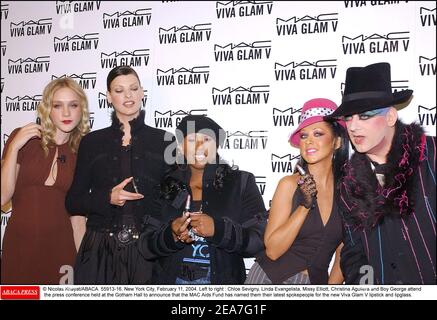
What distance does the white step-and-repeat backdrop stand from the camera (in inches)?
90.0

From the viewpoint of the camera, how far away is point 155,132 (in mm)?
2533

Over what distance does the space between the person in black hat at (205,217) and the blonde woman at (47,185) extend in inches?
19.5

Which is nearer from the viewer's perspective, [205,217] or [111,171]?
[205,217]

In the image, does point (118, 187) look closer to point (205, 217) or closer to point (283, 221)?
point (205, 217)

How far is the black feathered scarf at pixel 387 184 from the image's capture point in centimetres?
220

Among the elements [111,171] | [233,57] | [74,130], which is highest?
[233,57]

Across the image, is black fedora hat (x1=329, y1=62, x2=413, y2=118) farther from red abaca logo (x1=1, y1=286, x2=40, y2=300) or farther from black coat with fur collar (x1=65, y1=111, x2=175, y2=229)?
red abaca logo (x1=1, y1=286, x2=40, y2=300)

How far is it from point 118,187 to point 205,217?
0.47 meters

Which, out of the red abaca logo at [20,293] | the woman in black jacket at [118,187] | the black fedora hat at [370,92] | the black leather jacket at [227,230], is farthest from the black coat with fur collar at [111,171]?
the black fedora hat at [370,92]

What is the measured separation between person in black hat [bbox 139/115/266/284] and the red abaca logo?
0.68 m

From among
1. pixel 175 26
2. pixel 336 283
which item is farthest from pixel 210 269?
pixel 175 26

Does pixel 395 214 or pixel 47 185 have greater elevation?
pixel 47 185

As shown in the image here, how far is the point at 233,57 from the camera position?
8.14 ft

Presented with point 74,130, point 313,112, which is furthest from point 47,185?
point 313,112
